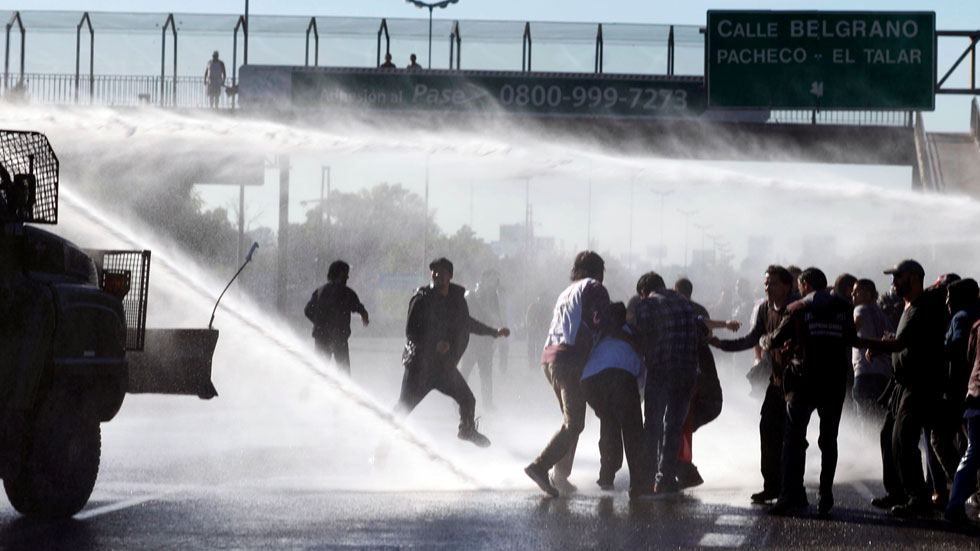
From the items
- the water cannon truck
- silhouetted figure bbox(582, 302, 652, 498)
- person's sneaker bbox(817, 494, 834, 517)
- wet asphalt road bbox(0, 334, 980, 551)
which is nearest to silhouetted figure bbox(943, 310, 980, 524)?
wet asphalt road bbox(0, 334, 980, 551)

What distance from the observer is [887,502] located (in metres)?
9.65

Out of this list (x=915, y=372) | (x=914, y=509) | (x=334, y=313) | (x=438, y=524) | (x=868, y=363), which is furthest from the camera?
(x=334, y=313)

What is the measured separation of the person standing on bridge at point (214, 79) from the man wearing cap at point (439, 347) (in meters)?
21.1

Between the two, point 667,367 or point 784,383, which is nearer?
point 784,383

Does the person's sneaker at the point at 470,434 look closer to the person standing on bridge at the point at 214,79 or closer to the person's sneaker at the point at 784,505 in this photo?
the person's sneaker at the point at 784,505

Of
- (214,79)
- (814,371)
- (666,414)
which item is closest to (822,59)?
(214,79)

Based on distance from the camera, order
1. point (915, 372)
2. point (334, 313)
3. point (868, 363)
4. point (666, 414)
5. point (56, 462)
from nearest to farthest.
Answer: point (56, 462), point (915, 372), point (666, 414), point (868, 363), point (334, 313)

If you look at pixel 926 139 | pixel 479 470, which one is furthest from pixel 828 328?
pixel 926 139

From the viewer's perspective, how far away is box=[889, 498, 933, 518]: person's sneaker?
30.2 ft

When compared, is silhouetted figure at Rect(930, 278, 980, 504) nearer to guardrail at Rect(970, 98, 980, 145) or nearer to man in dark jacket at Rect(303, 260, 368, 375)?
man in dark jacket at Rect(303, 260, 368, 375)

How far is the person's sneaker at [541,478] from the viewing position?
9.63 metres

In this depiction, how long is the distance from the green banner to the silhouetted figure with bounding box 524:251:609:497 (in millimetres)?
21807

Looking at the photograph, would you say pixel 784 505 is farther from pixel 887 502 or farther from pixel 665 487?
pixel 665 487

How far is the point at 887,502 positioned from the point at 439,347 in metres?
3.48
